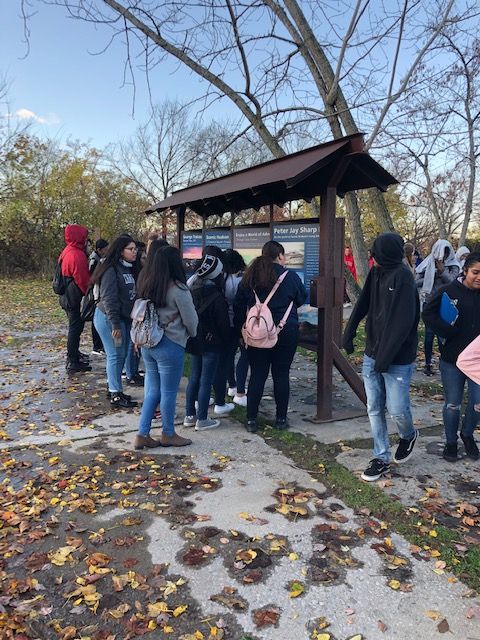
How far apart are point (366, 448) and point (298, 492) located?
3.59 ft

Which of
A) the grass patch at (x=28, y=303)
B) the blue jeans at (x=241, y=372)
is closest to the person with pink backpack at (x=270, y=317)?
the blue jeans at (x=241, y=372)

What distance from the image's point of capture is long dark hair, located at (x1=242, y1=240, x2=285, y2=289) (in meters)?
4.85

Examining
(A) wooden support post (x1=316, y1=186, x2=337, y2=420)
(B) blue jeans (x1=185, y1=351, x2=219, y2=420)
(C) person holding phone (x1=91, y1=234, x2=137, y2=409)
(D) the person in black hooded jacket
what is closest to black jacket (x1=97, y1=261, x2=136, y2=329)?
(C) person holding phone (x1=91, y1=234, x2=137, y2=409)

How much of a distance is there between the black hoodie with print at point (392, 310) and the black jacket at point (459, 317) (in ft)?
1.36

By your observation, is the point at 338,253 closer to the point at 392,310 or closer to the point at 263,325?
the point at 263,325

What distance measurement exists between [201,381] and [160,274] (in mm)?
1269

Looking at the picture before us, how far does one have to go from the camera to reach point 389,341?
3750 mm

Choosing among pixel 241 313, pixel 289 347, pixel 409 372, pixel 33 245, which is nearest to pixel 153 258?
pixel 241 313

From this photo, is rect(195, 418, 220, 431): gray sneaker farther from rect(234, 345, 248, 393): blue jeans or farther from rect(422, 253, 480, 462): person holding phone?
rect(422, 253, 480, 462): person holding phone

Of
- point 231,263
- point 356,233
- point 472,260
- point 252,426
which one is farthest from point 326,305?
point 356,233

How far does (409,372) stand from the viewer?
3.89 m

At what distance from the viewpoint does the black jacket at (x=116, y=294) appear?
561cm

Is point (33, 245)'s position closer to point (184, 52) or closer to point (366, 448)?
point (184, 52)

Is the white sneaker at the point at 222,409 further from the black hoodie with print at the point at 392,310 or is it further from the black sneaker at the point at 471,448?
the black sneaker at the point at 471,448
